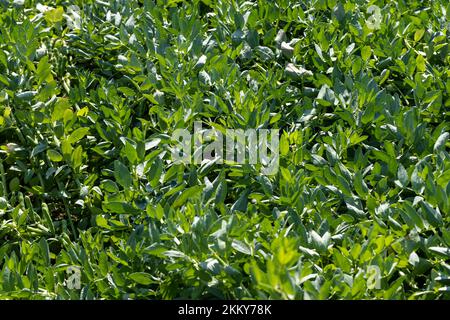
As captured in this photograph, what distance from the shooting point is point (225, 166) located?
2.71 m

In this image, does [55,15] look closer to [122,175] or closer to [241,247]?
[122,175]

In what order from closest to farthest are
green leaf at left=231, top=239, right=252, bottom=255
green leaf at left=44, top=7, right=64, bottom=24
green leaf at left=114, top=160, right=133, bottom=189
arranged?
green leaf at left=231, top=239, right=252, bottom=255 → green leaf at left=114, top=160, right=133, bottom=189 → green leaf at left=44, top=7, right=64, bottom=24

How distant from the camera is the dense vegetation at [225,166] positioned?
7.13 feet

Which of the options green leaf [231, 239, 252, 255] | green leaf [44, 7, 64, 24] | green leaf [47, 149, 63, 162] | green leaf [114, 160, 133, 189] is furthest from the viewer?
green leaf [44, 7, 64, 24]

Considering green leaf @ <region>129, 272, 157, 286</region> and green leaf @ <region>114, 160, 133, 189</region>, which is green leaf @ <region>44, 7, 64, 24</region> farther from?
green leaf @ <region>129, 272, 157, 286</region>

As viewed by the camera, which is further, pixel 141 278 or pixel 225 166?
pixel 225 166

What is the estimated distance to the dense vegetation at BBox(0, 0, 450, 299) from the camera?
2174mm

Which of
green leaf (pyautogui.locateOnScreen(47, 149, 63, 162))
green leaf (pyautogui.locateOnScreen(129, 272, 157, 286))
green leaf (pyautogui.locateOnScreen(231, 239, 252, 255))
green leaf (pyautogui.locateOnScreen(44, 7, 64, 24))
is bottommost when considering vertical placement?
green leaf (pyautogui.locateOnScreen(129, 272, 157, 286))

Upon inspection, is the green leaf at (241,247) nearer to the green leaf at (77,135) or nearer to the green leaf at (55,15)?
the green leaf at (77,135)

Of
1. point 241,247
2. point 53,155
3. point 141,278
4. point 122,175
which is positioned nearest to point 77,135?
point 53,155

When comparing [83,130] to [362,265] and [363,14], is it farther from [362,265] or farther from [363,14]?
[363,14]

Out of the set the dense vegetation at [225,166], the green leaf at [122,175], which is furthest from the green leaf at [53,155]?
the green leaf at [122,175]

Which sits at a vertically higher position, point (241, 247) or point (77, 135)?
point (77, 135)

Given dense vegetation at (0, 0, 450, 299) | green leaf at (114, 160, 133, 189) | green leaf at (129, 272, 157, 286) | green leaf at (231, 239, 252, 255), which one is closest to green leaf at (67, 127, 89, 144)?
dense vegetation at (0, 0, 450, 299)
